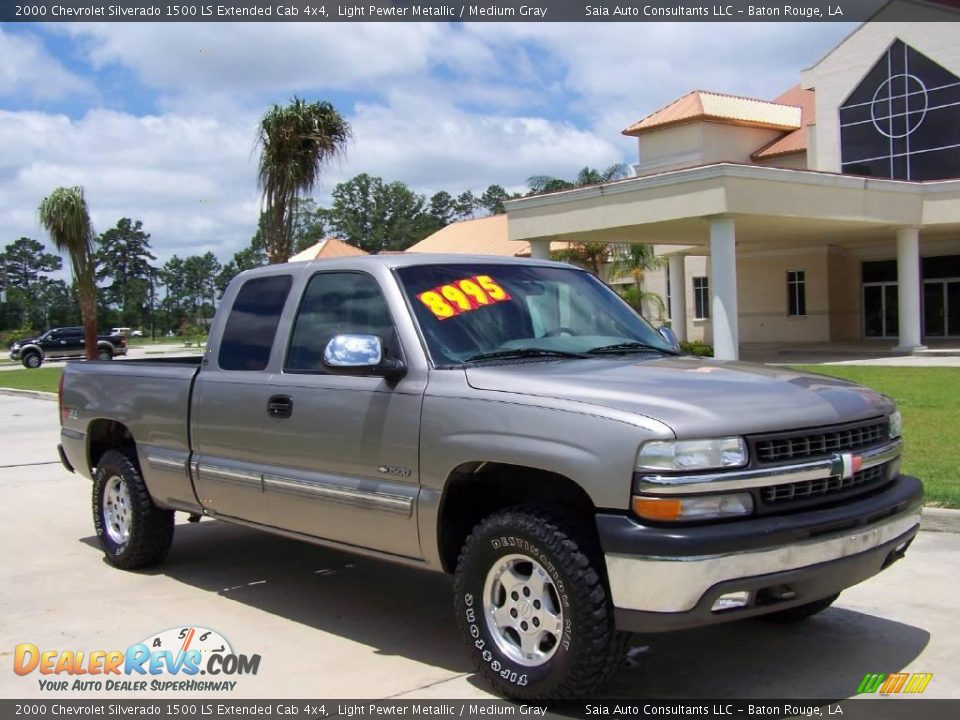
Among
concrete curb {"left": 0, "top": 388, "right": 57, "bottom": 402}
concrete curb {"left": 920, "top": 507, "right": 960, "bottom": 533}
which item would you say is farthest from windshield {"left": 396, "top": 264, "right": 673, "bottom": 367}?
concrete curb {"left": 0, "top": 388, "right": 57, "bottom": 402}

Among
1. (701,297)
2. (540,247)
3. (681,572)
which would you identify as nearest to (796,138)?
(701,297)

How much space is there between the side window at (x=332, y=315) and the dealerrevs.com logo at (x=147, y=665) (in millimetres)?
1550

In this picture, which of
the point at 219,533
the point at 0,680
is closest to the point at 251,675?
the point at 0,680

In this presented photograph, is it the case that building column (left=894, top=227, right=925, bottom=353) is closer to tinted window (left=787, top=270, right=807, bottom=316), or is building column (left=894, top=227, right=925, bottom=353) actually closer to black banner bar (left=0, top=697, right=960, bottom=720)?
tinted window (left=787, top=270, right=807, bottom=316)

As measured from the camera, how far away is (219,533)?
8125mm

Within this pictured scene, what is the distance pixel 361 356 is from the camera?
4.72 metres

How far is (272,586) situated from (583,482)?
126 inches

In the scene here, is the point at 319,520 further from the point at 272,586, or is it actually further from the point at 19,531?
the point at 19,531

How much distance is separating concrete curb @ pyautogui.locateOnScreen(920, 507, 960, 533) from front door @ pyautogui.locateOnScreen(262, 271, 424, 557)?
171 inches

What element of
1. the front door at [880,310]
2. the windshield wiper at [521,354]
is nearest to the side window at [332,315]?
the windshield wiper at [521,354]

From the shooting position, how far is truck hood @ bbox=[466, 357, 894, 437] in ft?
12.8

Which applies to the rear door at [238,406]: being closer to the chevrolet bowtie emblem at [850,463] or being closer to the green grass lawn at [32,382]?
the chevrolet bowtie emblem at [850,463]

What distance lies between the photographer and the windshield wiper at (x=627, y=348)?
517 cm

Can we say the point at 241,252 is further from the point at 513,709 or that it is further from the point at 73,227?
the point at 513,709
